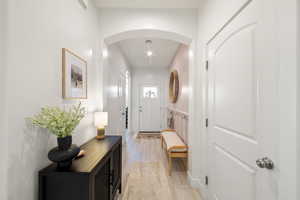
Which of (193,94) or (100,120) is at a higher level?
(193,94)

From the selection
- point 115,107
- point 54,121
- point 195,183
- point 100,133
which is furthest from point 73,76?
point 195,183

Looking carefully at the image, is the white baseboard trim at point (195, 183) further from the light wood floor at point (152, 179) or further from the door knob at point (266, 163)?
the door knob at point (266, 163)

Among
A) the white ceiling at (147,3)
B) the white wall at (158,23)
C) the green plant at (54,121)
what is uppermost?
the white ceiling at (147,3)

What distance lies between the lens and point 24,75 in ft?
3.06

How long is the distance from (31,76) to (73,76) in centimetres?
50

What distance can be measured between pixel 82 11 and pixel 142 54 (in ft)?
8.93

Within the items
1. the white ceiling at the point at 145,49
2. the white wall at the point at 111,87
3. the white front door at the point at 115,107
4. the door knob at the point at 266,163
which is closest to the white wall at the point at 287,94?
the door knob at the point at 266,163

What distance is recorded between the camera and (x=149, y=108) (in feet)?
20.0

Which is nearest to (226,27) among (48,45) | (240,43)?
(240,43)

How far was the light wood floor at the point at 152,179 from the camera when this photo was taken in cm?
202

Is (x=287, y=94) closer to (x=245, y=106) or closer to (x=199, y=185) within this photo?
(x=245, y=106)

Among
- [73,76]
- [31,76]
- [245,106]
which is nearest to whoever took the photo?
[31,76]

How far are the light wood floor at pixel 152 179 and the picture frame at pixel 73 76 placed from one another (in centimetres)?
152

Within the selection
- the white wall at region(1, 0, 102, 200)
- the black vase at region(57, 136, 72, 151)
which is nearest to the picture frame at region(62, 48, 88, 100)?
the white wall at region(1, 0, 102, 200)
